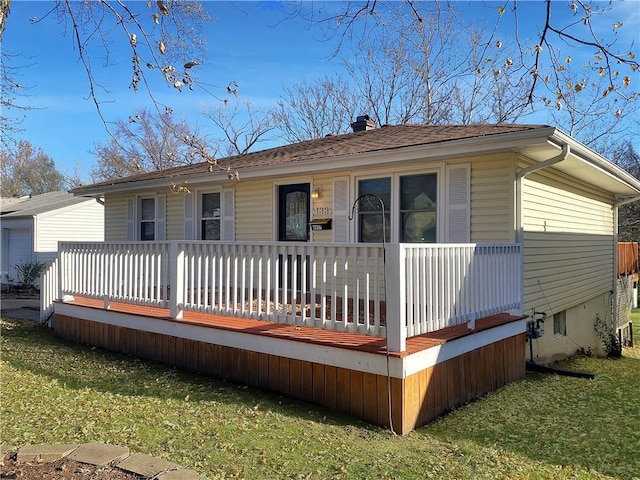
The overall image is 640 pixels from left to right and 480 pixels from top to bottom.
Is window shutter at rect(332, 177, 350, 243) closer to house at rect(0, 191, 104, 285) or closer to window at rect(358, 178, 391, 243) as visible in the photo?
window at rect(358, 178, 391, 243)

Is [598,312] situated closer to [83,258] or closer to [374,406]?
[374,406]

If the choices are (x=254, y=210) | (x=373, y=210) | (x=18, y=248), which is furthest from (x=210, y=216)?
(x=18, y=248)

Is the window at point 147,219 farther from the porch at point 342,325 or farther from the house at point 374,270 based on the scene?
the porch at point 342,325

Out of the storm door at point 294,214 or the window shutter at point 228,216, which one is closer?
the storm door at point 294,214

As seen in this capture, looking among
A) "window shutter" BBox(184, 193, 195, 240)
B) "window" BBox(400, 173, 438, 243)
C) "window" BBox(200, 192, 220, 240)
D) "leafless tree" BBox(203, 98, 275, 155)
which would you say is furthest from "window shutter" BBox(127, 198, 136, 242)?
"leafless tree" BBox(203, 98, 275, 155)

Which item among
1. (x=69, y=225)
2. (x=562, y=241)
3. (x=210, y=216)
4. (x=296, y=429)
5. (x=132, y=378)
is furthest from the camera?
(x=69, y=225)

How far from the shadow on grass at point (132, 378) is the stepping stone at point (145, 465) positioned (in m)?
1.27

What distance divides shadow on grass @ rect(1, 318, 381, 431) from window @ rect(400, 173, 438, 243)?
11.1 feet

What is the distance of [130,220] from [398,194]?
6.78 metres

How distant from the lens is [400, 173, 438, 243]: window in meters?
6.79

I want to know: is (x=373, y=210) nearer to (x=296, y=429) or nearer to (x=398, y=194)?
(x=398, y=194)

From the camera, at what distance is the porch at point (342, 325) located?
400cm

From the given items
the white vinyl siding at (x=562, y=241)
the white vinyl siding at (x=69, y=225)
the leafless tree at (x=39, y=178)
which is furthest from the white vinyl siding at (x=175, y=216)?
the leafless tree at (x=39, y=178)

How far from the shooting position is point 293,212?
841 cm
